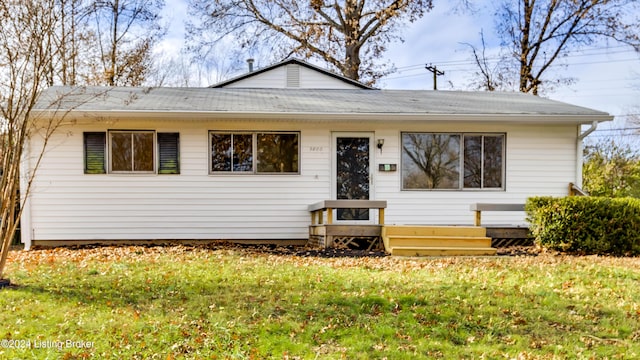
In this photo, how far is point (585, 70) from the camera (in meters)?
21.7

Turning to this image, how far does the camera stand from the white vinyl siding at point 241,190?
32.7 feet

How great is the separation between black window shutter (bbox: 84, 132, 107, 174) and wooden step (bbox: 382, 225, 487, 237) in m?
5.69

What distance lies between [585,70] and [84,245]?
2065 cm

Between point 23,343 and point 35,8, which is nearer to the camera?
point 23,343

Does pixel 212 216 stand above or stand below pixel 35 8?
below

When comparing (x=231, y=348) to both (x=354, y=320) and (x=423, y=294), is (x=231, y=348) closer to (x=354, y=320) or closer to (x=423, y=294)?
(x=354, y=320)

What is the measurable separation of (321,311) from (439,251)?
398cm

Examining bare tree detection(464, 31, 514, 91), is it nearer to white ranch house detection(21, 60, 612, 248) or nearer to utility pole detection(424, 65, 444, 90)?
utility pole detection(424, 65, 444, 90)

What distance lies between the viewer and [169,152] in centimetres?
1014

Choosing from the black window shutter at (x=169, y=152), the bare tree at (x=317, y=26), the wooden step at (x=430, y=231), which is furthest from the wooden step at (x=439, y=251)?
the bare tree at (x=317, y=26)

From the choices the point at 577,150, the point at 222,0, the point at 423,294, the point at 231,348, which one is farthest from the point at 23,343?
the point at 222,0

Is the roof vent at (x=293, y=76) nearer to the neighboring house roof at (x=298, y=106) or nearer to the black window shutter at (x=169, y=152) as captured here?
the neighboring house roof at (x=298, y=106)

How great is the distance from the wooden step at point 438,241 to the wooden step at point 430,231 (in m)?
0.15

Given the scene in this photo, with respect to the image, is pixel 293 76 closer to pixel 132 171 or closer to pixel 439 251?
pixel 132 171
